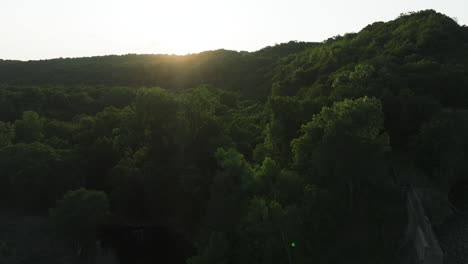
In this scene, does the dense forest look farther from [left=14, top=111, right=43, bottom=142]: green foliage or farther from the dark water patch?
the dark water patch

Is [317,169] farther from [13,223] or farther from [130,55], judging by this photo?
[130,55]

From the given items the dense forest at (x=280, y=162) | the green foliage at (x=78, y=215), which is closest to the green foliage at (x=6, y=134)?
the dense forest at (x=280, y=162)

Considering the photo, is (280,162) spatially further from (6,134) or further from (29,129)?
(29,129)

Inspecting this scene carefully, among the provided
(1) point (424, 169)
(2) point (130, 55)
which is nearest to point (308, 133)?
(1) point (424, 169)

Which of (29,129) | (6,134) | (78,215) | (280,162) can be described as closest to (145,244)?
(78,215)

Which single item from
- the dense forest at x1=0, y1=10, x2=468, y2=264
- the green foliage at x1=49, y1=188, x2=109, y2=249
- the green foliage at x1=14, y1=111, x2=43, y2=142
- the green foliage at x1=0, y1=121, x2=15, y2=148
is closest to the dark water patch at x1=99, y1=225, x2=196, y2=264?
the dense forest at x1=0, y1=10, x2=468, y2=264

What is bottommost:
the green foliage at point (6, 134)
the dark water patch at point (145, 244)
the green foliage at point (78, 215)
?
the dark water patch at point (145, 244)

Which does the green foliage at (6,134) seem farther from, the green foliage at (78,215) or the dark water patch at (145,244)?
the dark water patch at (145,244)

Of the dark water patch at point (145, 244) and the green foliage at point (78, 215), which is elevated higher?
the green foliage at point (78, 215)
